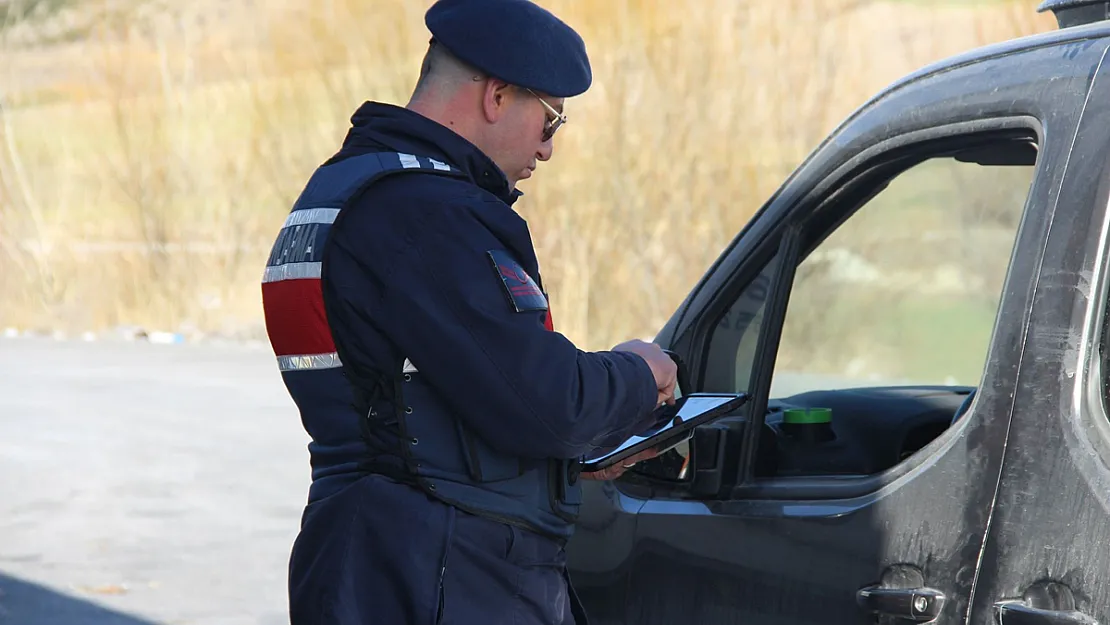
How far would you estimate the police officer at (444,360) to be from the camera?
228 centimetres

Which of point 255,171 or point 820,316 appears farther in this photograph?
point 255,171

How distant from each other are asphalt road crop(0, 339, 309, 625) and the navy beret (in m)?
4.40

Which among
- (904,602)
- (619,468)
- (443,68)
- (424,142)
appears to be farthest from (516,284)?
(904,602)

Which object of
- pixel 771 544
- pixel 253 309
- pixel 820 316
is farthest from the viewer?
pixel 253 309

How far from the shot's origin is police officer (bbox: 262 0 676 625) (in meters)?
2.28

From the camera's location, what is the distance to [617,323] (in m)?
15.4

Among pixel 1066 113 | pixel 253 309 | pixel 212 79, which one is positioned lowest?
pixel 253 309

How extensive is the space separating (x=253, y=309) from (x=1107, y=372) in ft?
58.1

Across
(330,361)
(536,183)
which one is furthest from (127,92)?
(330,361)

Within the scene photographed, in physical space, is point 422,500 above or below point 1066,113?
below

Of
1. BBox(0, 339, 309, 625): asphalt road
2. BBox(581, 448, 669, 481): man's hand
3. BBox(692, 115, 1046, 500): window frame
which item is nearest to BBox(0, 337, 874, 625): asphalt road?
BBox(0, 339, 309, 625): asphalt road

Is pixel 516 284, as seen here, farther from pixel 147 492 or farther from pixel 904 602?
pixel 147 492

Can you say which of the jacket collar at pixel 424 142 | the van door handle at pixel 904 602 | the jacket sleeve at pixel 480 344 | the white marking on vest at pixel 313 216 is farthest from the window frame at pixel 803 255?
the white marking on vest at pixel 313 216

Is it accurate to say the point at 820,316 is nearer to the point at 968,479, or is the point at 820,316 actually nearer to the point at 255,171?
the point at 968,479
